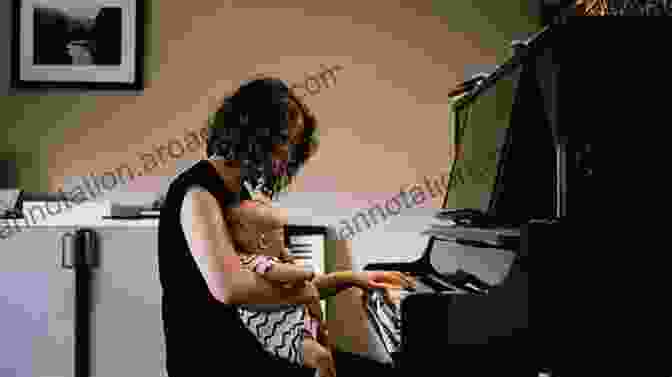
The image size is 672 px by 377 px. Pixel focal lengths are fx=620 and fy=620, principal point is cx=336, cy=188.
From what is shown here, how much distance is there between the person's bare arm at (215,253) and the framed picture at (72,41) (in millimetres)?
2023

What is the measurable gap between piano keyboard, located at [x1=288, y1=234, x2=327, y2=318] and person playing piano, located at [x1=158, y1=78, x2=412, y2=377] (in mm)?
1626

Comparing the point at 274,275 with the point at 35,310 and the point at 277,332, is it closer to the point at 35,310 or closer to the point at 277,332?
the point at 277,332

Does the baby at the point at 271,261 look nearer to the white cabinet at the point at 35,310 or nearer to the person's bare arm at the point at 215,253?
the person's bare arm at the point at 215,253

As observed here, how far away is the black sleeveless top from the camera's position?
4.30 ft

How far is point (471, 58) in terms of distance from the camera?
124 inches

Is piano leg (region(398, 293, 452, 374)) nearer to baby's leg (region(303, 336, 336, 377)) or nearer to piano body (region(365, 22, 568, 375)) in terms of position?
piano body (region(365, 22, 568, 375))

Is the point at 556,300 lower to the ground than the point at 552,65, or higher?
lower

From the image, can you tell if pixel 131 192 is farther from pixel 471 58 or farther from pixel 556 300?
pixel 556 300

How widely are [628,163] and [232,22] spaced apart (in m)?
2.30

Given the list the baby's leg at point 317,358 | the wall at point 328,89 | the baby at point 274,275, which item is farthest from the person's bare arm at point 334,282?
the wall at point 328,89

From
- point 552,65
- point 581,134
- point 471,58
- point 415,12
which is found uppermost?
point 415,12

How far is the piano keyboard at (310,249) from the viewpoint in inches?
118

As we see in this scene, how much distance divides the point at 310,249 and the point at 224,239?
181 centimetres

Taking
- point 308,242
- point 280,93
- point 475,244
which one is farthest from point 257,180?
point 308,242
